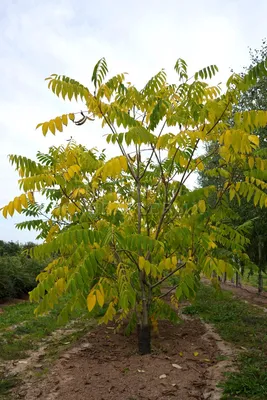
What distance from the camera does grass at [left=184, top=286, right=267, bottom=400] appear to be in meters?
4.57

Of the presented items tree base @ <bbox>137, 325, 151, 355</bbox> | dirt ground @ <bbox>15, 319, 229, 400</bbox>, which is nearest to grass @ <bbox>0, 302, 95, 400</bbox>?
dirt ground @ <bbox>15, 319, 229, 400</bbox>

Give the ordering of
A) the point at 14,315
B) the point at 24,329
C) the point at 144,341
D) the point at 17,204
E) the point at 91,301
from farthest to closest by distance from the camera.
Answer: the point at 14,315 < the point at 24,329 < the point at 144,341 < the point at 17,204 < the point at 91,301

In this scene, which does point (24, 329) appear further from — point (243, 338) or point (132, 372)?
point (243, 338)

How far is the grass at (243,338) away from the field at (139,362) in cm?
1

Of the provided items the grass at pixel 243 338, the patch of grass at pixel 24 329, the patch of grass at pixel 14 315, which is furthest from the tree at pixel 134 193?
the patch of grass at pixel 14 315

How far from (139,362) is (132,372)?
0.41 metres

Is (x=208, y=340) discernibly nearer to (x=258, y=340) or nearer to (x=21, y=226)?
(x=258, y=340)

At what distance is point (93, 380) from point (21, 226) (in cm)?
316

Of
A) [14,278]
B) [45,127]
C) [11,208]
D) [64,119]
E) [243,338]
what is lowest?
[243,338]

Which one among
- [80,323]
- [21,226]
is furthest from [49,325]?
[21,226]

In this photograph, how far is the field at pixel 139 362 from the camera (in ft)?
15.6

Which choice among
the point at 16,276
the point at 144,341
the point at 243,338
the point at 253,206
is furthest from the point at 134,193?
the point at 16,276

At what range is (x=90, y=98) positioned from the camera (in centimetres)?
519

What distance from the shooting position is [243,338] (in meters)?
7.38
